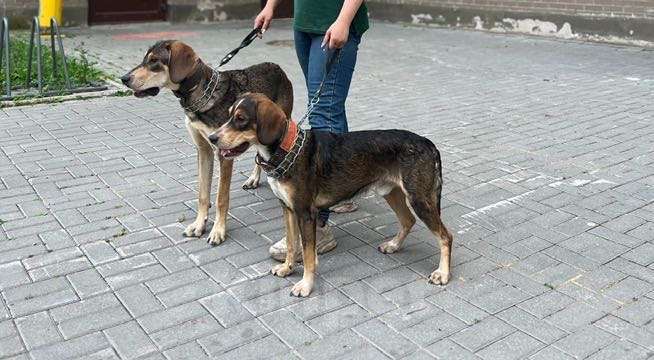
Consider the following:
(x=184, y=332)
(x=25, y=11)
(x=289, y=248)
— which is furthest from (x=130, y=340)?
(x=25, y=11)

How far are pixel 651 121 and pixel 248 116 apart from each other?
542 centimetres

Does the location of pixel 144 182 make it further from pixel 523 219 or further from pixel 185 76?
pixel 523 219

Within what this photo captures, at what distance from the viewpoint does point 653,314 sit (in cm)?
347

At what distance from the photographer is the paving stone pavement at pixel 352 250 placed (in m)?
3.28

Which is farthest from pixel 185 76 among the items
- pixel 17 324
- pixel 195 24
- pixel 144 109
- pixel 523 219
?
pixel 195 24

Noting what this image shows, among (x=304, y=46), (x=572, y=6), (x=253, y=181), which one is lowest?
(x=253, y=181)

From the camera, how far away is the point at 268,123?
11.5 ft

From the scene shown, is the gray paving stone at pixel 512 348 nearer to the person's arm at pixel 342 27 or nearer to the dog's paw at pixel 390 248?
the dog's paw at pixel 390 248

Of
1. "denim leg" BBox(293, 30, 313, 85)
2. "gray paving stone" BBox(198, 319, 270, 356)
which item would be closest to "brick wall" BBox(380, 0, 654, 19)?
"denim leg" BBox(293, 30, 313, 85)

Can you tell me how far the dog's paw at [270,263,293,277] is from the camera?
3949mm

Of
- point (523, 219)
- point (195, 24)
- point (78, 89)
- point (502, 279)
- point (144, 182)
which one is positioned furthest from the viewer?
point (195, 24)

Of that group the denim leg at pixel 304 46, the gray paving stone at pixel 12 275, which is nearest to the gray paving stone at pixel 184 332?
the gray paving stone at pixel 12 275

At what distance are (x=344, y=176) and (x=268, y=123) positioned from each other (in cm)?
59

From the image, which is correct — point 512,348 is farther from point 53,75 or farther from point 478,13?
point 478,13
